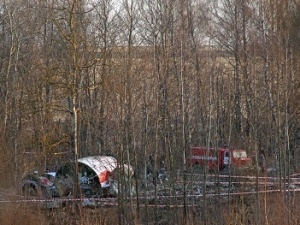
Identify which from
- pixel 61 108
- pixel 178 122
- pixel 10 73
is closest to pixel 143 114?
pixel 178 122

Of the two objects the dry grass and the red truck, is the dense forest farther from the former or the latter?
the dry grass

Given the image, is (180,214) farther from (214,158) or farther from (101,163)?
(101,163)

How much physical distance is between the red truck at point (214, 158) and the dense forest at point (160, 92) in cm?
23

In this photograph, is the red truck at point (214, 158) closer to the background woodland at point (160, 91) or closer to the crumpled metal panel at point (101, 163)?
the background woodland at point (160, 91)

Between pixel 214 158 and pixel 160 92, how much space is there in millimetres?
2054

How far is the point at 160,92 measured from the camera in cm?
1255

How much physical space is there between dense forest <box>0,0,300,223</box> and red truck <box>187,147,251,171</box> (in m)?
0.23

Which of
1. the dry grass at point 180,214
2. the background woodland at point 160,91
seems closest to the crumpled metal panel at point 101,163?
the background woodland at point 160,91

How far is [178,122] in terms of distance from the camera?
44.5 ft

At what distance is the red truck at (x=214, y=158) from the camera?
12.5m

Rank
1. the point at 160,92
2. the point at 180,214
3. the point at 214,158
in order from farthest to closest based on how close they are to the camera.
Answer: the point at 214,158, the point at 160,92, the point at 180,214

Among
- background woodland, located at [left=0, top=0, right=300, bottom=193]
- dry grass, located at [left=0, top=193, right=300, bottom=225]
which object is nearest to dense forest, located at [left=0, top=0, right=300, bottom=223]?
background woodland, located at [left=0, top=0, right=300, bottom=193]

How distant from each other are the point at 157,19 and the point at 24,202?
7299mm

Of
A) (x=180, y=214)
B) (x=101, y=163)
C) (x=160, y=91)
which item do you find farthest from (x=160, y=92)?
(x=180, y=214)
